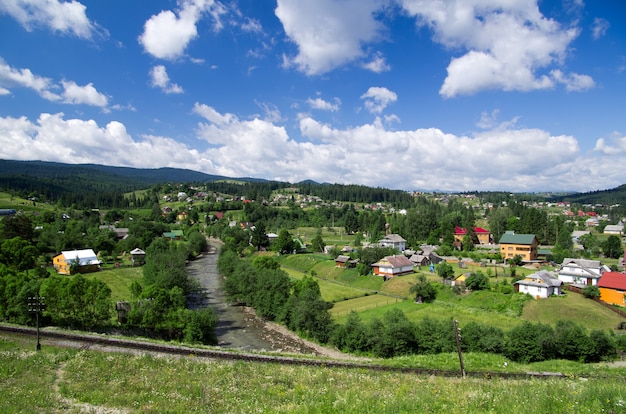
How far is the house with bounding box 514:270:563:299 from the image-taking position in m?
40.0

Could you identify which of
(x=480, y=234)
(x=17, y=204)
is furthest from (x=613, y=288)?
(x=17, y=204)

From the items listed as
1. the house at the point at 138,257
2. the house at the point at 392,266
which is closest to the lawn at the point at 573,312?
the house at the point at 392,266

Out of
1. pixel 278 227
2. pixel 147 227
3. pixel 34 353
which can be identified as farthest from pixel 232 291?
pixel 278 227

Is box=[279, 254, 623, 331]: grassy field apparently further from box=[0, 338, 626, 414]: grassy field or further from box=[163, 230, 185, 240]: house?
box=[163, 230, 185, 240]: house

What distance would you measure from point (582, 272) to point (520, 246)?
18561mm

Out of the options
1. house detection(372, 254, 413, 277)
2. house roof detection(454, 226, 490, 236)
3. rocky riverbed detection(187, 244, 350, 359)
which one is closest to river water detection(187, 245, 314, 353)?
rocky riverbed detection(187, 244, 350, 359)

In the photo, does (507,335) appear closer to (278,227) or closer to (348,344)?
(348,344)

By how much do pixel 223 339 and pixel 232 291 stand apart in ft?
46.2

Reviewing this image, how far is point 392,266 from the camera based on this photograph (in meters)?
54.3

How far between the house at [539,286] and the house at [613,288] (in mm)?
4438

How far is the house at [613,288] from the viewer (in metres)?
38.8

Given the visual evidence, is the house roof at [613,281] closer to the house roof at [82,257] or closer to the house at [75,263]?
the house at [75,263]

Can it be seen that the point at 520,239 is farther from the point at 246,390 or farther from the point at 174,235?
the point at 174,235

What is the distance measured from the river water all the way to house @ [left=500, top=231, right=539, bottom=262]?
152ft
